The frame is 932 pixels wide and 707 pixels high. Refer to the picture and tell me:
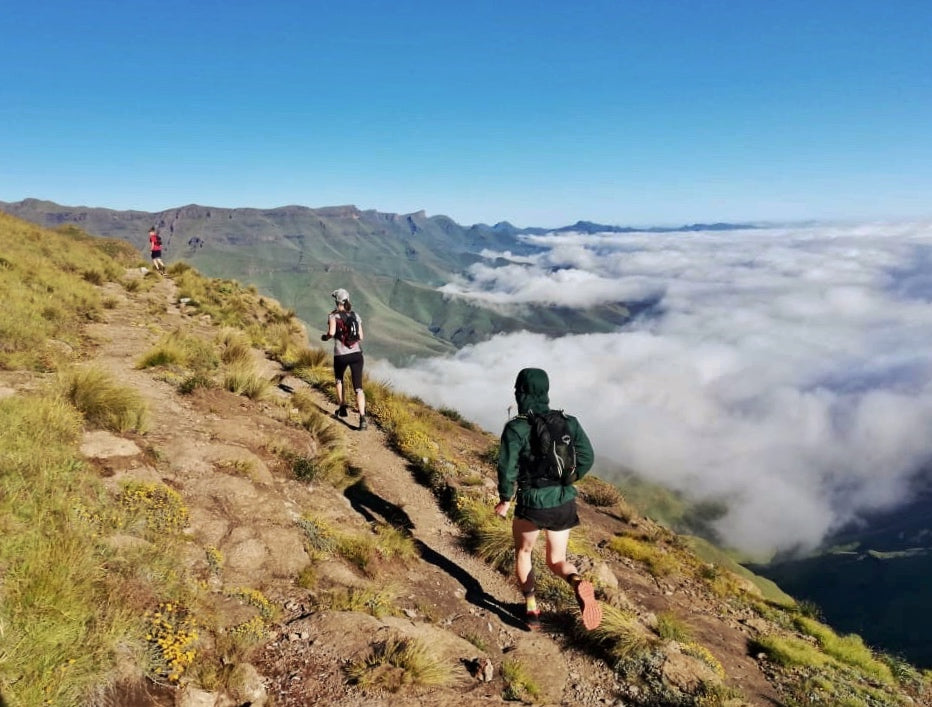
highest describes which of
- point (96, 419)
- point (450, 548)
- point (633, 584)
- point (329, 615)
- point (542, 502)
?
point (96, 419)

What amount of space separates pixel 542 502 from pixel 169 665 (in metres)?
3.91

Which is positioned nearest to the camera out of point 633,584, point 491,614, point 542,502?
point 542,502

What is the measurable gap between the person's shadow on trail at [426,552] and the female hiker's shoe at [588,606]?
138 centimetres

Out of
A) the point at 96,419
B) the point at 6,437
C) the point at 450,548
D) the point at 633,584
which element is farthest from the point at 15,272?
the point at 633,584

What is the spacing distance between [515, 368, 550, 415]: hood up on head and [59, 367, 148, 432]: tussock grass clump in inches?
257

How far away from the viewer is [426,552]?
27.9 ft

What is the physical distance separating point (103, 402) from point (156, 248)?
25351mm

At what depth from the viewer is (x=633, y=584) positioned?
975 centimetres

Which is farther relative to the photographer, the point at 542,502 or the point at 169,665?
the point at 542,502

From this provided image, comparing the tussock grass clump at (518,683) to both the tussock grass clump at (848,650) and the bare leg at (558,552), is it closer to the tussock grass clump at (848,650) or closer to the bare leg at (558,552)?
the bare leg at (558,552)

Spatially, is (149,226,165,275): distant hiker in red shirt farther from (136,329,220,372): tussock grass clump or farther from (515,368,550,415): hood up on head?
(515,368,550,415): hood up on head

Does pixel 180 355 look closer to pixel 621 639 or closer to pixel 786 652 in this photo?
pixel 621 639

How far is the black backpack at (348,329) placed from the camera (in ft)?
36.6

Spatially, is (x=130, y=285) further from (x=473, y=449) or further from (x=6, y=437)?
(x=6, y=437)
